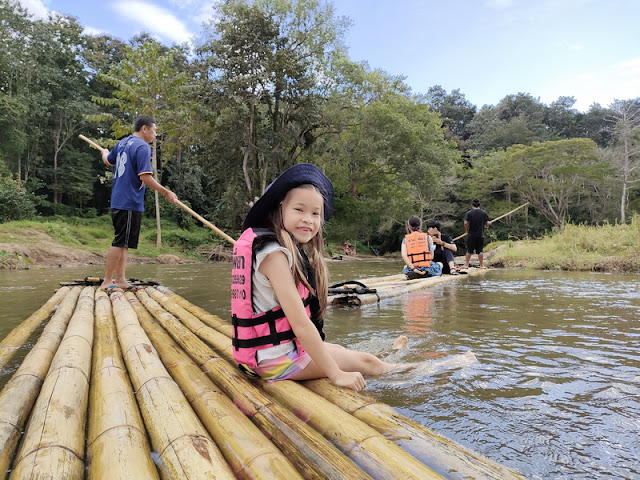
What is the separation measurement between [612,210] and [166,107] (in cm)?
2840

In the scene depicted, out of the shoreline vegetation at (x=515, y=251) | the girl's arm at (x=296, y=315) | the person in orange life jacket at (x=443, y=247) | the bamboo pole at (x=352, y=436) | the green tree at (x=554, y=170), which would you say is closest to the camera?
the bamboo pole at (x=352, y=436)

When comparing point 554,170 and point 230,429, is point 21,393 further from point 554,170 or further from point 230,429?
point 554,170

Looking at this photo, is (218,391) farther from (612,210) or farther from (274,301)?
(612,210)

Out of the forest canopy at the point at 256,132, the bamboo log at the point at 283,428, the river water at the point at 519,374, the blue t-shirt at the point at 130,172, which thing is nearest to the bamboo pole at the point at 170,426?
the bamboo log at the point at 283,428

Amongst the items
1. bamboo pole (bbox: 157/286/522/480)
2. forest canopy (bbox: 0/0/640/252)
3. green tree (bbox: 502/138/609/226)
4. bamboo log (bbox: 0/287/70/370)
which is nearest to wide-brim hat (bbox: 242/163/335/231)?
bamboo pole (bbox: 157/286/522/480)

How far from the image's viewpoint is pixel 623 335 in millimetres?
2926

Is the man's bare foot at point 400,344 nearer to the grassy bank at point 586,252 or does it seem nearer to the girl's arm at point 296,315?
the girl's arm at point 296,315

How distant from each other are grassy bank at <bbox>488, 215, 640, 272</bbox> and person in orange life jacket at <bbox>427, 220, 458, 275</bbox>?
3716 mm

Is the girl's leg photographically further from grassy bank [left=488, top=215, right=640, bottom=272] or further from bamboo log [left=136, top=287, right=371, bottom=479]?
grassy bank [left=488, top=215, right=640, bottom=272]

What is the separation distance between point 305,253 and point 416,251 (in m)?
5.00

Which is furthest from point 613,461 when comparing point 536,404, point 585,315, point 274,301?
point 585,315

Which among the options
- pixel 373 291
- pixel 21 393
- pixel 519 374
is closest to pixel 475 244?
pixel 373 291

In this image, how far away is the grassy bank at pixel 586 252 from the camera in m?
9.02

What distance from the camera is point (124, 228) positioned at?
410 cm
